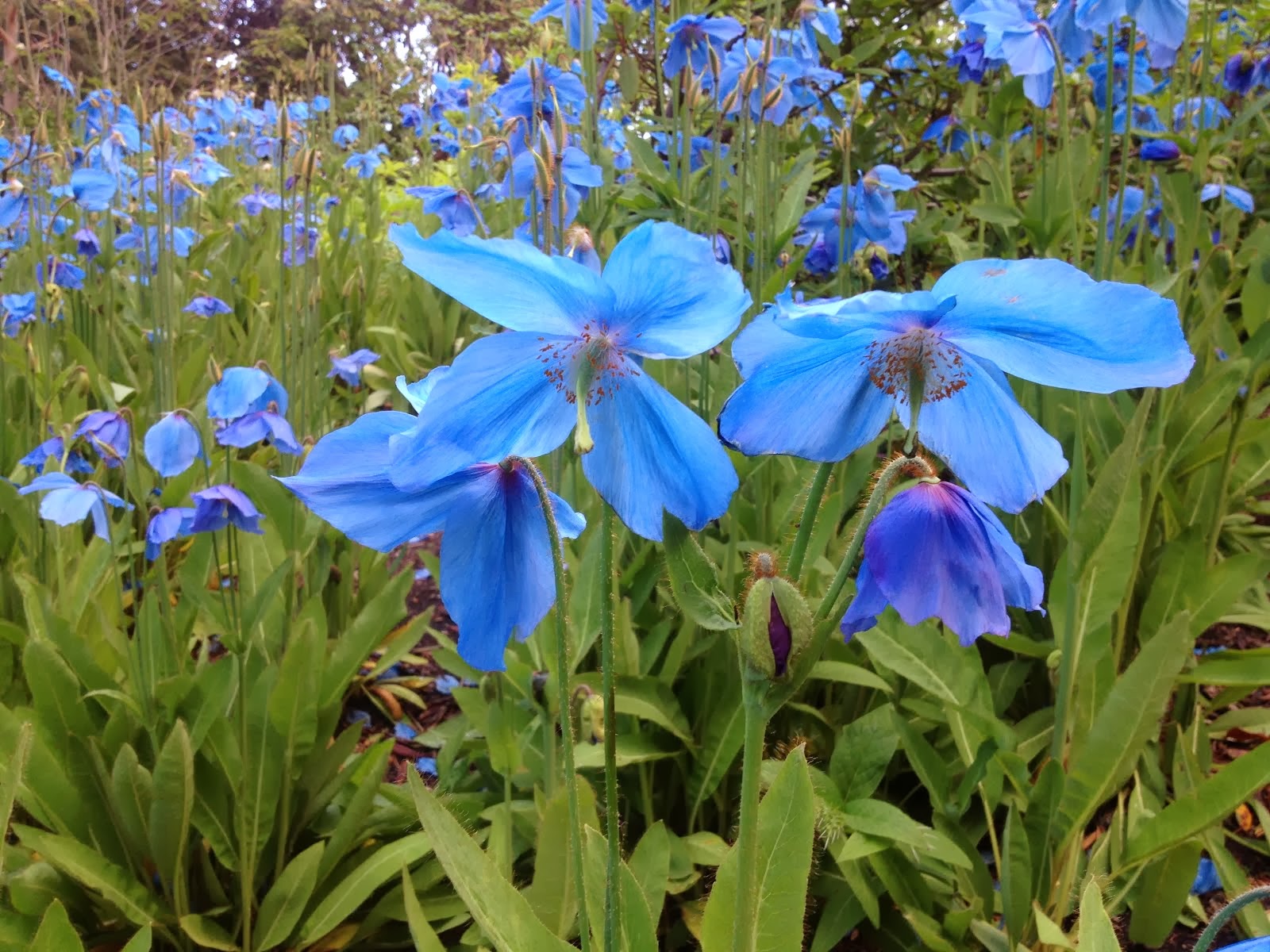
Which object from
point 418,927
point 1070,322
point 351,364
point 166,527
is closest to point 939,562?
point 1070,322

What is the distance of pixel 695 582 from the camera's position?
0.81 m

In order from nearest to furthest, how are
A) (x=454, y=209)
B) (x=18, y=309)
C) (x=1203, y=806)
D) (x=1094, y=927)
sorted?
1. (x=1094, y=927)
2. (x=1203, y=806)
3. (x=454, y=209)
4. (x=18, y=309)

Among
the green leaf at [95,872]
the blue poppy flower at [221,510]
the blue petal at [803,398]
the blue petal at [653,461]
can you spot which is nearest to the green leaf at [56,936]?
the green leaf at [95,872]

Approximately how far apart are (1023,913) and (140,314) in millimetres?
3579

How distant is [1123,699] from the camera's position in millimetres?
1537

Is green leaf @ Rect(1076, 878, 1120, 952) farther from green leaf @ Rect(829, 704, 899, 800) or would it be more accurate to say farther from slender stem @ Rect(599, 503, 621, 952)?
green leaf @ Rect(829, 704, 899, 800)

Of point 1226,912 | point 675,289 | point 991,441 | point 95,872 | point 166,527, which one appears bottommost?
point 95,872

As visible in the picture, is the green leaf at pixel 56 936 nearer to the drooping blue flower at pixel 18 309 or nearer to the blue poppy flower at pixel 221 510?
the blue poppy flower at pixel 221 510

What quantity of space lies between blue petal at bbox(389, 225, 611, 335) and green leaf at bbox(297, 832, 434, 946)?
3.96ft

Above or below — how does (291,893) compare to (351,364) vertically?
below

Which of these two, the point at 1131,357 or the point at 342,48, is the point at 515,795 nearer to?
the point at 1131,357

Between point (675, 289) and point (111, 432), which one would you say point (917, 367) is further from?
point (111, 432)

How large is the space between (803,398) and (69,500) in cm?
167

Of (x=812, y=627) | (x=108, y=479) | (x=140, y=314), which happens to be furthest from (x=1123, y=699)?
(x=140, y=314)
